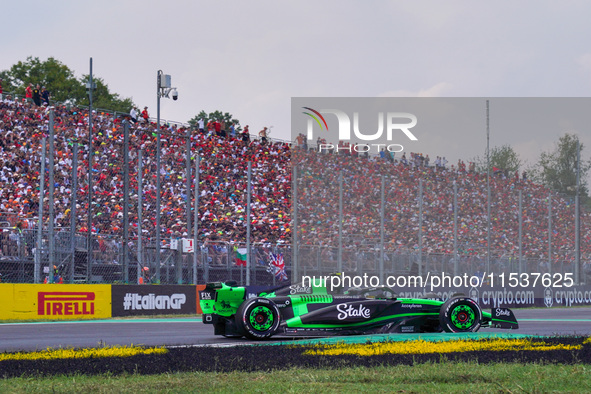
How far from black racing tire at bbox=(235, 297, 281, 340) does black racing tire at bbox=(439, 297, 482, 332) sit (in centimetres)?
275

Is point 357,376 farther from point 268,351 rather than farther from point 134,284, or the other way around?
point 134,284

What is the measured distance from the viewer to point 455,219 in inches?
1181

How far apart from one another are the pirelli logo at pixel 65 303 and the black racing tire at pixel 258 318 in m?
9.47

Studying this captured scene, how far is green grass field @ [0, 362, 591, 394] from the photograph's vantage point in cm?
667

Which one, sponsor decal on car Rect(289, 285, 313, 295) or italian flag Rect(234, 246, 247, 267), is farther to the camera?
italian flag Rect(234, 246, 247, 267)

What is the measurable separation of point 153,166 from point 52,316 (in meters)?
12.9

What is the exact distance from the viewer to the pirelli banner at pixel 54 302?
20.4 metres

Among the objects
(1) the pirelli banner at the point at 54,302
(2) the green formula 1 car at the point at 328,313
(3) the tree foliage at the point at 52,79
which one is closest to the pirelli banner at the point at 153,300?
(1) the pirelli banner at the point at 54,302

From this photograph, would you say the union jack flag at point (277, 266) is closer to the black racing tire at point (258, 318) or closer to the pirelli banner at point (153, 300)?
the pirelli banner at point (153, 300)

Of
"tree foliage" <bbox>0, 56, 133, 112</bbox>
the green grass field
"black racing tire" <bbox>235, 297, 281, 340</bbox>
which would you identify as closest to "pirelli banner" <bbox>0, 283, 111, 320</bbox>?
"black racing tire" <bbox>235, 297, 281, 340</bbox>

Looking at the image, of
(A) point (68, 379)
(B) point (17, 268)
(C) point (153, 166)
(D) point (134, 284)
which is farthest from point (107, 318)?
(A) point (68, 379)

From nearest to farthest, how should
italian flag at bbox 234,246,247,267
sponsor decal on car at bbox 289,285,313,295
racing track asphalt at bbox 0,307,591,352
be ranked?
1. racing track asphalt at bbox 0,307,591,352
2. sponsor decal on car at bbox 289,285,313,295
3. italian flag at bbox 234,246,247,267

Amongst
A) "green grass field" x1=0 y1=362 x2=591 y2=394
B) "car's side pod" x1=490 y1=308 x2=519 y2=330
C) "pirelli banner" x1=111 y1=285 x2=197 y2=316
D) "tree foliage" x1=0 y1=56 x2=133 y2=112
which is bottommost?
"pirelli banner" x1=111 y1=285 x2=197 y2=316

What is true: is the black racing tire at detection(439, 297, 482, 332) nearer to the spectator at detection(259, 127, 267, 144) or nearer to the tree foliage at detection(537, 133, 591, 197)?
the spectator at detection(259, 127, 267, 144)
